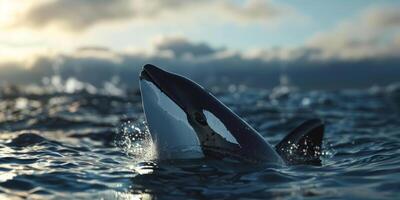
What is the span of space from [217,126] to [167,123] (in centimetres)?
109

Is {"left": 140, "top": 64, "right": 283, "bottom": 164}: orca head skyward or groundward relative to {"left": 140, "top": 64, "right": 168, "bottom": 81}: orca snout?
groundward

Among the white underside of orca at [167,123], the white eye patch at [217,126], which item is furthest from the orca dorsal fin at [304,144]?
the white underside of orca at [167,123]

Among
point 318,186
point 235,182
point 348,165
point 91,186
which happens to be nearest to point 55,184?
point 91,186

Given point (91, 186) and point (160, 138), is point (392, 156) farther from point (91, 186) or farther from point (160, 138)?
point (91, 186)

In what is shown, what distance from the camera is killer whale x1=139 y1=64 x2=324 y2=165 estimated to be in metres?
12.0

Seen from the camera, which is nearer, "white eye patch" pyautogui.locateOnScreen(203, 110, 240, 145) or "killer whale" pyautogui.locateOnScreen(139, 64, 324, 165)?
"killer whale" pyautogui.locateOnScreen(139, 64, 324, 165)

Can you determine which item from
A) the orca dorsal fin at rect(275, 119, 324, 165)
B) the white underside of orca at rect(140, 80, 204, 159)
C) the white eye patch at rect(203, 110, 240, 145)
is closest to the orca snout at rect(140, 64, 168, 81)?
the white underside of orca at rect(140, 80, 204, 159)

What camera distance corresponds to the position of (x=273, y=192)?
10.5 m

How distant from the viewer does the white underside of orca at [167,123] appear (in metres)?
12.0

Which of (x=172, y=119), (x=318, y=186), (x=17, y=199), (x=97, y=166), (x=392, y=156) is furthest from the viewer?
(x=392, y=156)

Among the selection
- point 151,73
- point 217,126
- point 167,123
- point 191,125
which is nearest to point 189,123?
point 191,125

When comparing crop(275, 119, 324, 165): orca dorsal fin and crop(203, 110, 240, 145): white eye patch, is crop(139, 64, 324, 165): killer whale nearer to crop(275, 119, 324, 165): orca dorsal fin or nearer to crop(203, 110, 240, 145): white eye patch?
crop(203, 110, 240, 145): white eye patch

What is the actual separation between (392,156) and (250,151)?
4.16 metres

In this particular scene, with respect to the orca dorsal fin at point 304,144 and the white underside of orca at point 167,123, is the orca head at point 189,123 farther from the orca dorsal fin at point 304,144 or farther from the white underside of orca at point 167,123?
the orca dorsal fin at point 304,144
